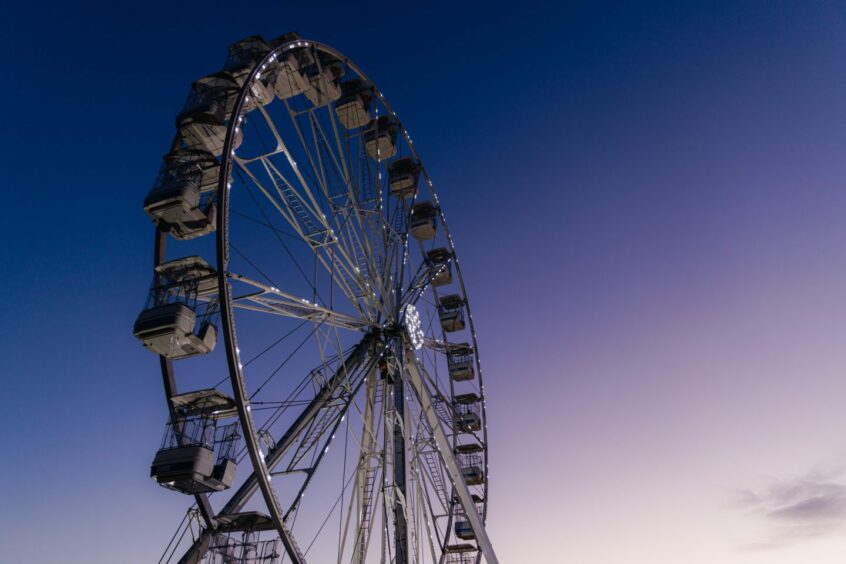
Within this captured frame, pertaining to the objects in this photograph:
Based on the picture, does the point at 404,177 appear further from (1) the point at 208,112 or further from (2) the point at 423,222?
(1) the point at 208,112

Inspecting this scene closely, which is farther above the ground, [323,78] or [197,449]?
[323,78]

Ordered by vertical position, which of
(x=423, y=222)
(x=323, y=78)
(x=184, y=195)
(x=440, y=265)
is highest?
A: (x=323, y=78)

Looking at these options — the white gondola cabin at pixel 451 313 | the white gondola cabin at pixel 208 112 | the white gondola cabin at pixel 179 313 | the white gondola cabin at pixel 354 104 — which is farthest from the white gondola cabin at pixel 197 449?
the white gondola cabin at pixel 451 313

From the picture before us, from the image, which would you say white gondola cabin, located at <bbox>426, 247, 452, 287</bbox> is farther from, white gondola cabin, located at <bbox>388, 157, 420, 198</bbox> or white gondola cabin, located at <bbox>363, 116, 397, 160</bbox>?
white gondola cabin, located at <bbox>363, 116, 397, 160</bbox>

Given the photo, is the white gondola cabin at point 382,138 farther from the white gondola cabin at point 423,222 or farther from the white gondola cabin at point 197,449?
the white gondola cabin at point 197,449

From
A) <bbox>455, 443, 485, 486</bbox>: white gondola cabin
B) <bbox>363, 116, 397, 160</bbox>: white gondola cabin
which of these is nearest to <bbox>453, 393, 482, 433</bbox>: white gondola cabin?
<bbox>455, 443, 485, 486</bbox>: white gondola cabin

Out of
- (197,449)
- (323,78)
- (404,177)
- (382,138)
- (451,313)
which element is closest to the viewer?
(197,449)

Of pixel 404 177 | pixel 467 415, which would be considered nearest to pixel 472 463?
pixel 467 415

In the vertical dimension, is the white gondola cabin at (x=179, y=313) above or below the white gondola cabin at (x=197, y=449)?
above

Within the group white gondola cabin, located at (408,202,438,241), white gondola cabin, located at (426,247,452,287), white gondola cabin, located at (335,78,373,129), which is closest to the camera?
white gondola cabin, located at (335,78,373,129)

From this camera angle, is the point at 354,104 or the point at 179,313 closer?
the point at 179,313

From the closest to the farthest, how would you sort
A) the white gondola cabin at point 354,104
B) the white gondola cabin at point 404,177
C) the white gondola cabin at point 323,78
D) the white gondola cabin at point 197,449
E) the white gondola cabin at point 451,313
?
the white gondola cabin at point 197,449, the white gondola cabin at point 323,78, the white gondola cabin at point 354,104, the white gondola cabin at point 404,177, the white gondola cabin at point 451,313

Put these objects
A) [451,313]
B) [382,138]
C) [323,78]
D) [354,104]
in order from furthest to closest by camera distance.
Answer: [451,313] < [382,138] < [354,104] < [323,78]

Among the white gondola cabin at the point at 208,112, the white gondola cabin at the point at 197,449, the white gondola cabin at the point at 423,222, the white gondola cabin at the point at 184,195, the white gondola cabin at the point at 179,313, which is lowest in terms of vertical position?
the white gondola cabin at the point at 197,449
